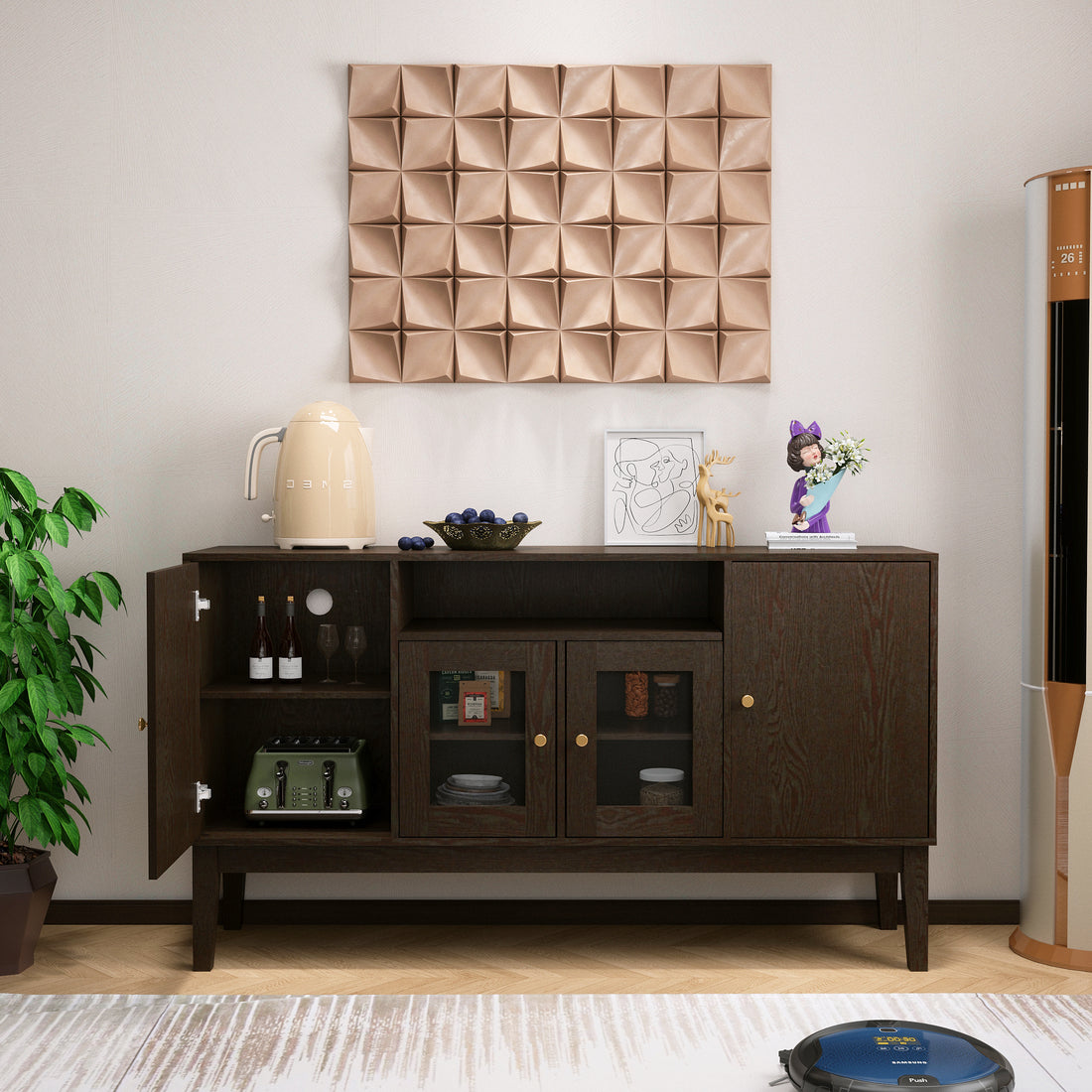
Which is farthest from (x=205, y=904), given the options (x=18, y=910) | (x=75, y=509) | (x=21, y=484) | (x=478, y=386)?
(x=478, y=386)

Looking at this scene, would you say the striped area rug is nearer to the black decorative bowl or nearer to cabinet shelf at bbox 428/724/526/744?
cabinet shelf at bbox 428/724/526/744

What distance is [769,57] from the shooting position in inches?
115

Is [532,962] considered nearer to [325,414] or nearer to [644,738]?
[644,738]

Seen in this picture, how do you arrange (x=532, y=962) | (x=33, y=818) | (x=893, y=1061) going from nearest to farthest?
(x=893, y=1061) → (x=33, y=818) → (x=532, y=962)

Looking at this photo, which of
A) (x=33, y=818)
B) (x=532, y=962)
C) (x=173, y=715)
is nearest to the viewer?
(x=173, y=715)

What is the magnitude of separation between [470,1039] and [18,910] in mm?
2046

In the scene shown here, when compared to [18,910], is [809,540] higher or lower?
higher

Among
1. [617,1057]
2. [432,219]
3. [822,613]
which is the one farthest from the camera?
[432,219]

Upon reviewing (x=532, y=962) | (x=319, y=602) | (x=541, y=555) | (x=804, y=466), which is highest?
(x=804, y=466)

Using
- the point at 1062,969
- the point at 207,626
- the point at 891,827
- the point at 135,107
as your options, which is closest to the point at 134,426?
the point at 207,626

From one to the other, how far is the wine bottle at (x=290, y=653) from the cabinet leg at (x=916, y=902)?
1.66 m

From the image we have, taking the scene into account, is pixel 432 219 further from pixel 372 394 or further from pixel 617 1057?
pixel 617 1057

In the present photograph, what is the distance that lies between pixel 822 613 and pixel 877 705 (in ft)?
0.90

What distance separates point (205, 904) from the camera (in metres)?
2.65
